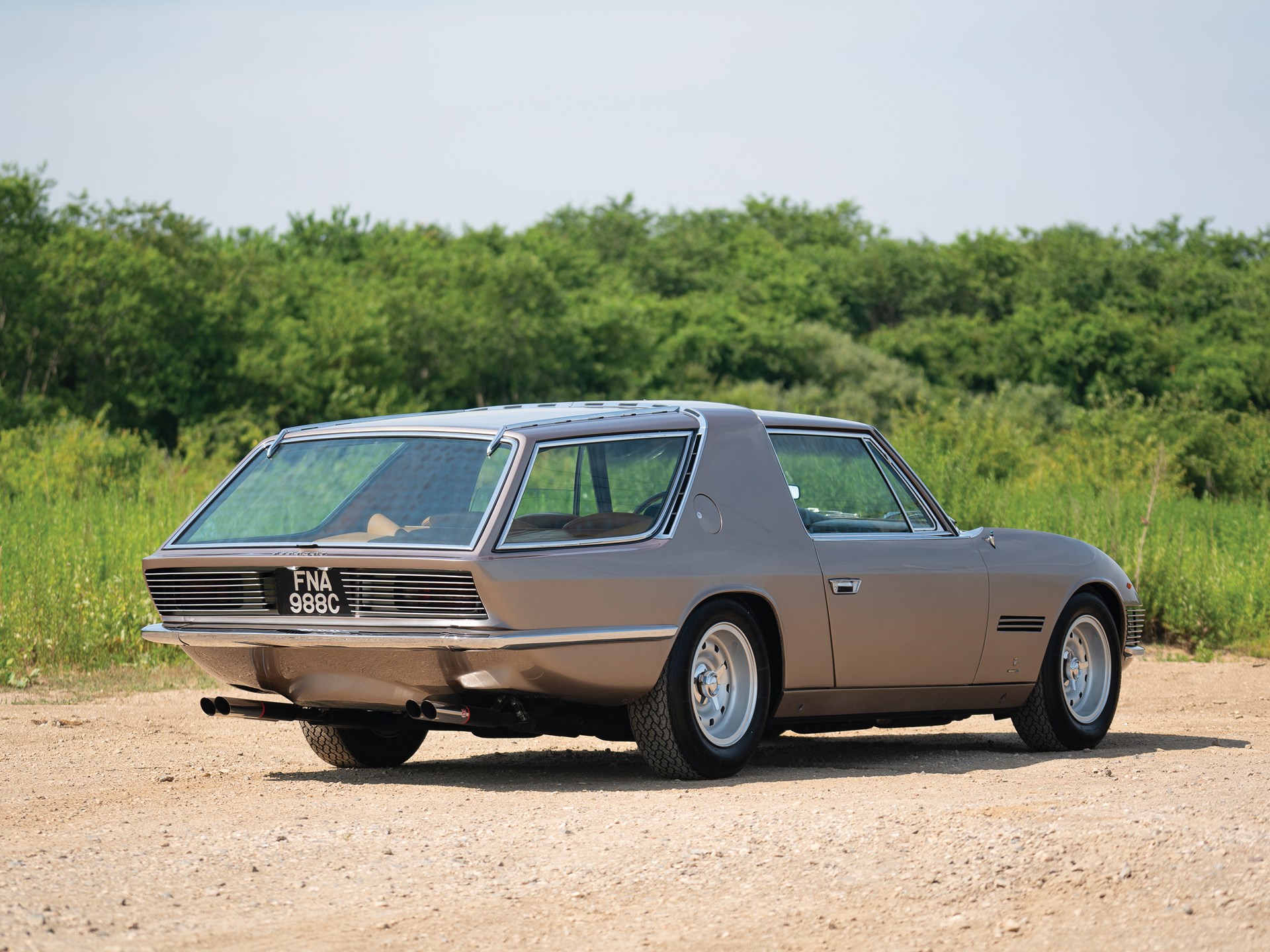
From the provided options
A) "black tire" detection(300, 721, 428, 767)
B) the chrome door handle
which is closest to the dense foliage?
"black tire" detection(300, 721, 428, 767)

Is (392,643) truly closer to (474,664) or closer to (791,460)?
(474,664)

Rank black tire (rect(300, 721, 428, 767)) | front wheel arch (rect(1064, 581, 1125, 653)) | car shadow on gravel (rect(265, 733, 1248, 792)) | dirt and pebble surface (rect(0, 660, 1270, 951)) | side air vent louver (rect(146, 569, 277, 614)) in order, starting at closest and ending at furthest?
dirt and pebble surface (rect(0, 660, 1270, 951))
side air vent louver (rect(146, 569, 277, 614))
car shadow on gravel (rect(265, 733, 1248, 792))
black tire (rect(300, 721, 428, 767))
front wheel arch (rect(1064, 581, 1125, 653))

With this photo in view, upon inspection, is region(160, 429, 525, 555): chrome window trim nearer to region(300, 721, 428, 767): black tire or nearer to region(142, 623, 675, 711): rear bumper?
region(142, 623, 675, 711): rear bumper

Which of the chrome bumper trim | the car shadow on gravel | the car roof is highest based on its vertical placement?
the car roof

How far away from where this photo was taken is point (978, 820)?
604 cm

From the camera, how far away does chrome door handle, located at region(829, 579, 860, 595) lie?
8.05 m

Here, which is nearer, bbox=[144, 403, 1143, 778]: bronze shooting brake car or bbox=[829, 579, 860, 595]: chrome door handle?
bbox=[144, 403, 1143, 778]: bronze shooting brake car

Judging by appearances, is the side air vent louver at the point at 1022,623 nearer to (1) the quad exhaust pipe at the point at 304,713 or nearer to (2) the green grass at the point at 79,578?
(1) the quad exhaust pipe at the point at 304,713

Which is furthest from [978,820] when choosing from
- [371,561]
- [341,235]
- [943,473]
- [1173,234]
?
[1173,234]

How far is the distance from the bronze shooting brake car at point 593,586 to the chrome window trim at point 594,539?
12mm

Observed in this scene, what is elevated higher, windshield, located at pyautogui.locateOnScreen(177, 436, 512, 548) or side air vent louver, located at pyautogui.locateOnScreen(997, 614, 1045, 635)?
windshield, located at pyautogui.locateOnScreen(177, 436, 512, 548)

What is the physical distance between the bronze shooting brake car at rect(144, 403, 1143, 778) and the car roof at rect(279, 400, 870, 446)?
2 centimetres

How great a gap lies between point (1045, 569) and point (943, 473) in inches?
472

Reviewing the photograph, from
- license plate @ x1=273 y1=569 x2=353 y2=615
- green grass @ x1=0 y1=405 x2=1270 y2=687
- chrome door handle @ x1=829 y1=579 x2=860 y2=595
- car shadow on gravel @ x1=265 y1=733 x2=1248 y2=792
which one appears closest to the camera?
license plate @ x1=273 y1=569 x2=353 y2=615
